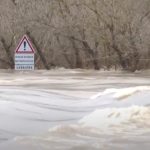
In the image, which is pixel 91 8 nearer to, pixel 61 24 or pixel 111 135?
pixel 61 24

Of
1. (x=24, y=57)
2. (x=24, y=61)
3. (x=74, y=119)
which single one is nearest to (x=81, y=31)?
(x=24, y=57)

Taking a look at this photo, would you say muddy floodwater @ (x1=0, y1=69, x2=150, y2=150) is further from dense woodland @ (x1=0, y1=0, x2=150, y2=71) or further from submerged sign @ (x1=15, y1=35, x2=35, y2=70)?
dense woodland @ (x1=0, y1=0, x2=150, y2=71)

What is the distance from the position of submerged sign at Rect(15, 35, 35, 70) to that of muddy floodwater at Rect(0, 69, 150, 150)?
229 centimetres

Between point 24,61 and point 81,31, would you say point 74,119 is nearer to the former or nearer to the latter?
point 24,61

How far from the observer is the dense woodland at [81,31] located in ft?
95.3

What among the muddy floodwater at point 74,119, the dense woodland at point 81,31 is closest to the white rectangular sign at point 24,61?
the muddy floodwater at point 74,119

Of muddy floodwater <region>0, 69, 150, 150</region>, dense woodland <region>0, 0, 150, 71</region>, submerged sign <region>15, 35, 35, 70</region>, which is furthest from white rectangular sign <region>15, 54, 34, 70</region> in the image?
dense woodland <region>0, 0, 150, 71</region>

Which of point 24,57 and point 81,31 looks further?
point 81,31

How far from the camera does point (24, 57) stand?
2033 centimetres

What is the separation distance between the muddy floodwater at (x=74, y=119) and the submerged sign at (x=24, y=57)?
229 cm

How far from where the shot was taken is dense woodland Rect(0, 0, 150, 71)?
29.0 metres

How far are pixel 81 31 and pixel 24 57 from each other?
10342 mm

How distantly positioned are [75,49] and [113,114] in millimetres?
19609

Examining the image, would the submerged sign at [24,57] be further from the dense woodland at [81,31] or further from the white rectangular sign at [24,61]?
the dense woodland at [81,31]
